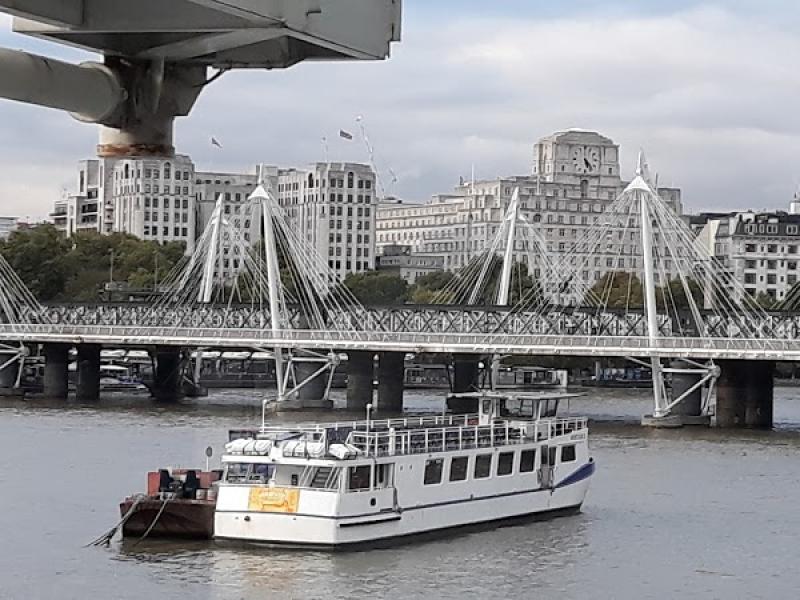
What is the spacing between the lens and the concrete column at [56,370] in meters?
98.3

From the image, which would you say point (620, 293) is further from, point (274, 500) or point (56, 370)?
point (274, 500)

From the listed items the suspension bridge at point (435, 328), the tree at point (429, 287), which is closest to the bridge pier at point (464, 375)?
the suspension bridge at point (435, 328)

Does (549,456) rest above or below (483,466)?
above

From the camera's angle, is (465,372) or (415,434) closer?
(415,434)

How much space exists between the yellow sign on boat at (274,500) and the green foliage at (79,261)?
74.6 meters

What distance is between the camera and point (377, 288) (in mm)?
172125

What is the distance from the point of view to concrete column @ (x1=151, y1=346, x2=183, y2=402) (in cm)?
10012

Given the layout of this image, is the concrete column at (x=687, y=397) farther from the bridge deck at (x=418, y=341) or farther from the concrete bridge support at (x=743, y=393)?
the bridge deck at (x=418, y=341)

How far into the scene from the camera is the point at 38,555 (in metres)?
38.5

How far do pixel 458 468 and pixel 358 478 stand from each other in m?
4.36

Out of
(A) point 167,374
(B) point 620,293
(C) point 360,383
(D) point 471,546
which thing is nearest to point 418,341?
(C) point 360,383

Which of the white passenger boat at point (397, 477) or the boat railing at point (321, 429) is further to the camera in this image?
the boat railing at point (321, 429)

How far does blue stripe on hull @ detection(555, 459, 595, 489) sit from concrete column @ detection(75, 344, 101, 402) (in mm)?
51951

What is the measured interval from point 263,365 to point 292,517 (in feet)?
319
